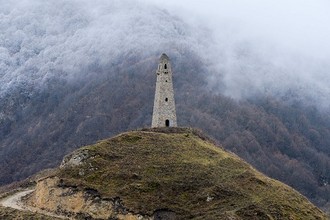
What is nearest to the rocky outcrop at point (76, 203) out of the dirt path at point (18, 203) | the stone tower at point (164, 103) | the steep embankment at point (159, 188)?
the steep embankment at point (159, 188)

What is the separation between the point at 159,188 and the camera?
62.8 meters

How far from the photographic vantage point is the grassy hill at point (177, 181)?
196 feet

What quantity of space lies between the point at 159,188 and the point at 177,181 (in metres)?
2.34

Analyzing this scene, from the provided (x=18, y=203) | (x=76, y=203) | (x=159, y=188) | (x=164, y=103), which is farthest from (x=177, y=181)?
(x=164, y=103)

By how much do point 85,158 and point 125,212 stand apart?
37.4 feet

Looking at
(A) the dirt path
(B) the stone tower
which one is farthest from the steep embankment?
(B) the stone tower

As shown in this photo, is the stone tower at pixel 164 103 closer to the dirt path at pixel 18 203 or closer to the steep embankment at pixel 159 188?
the steep embankment at pixel 159 188

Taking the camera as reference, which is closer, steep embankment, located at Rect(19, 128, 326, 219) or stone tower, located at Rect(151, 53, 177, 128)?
steep embankment, located at Rect(19, 128, 326, 219)

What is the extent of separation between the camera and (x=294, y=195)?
66750mm

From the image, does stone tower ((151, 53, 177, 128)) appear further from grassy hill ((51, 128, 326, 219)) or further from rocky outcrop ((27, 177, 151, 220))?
rocky outcrop ((27, 177, 151, 220))

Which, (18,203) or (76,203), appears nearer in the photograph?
(76,203)

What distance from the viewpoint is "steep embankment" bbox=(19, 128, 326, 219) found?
5941 cm

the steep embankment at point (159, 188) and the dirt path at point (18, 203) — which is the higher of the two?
the steep embankment at point (159, 188)

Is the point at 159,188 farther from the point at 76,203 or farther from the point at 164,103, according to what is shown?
the point at 164,103
